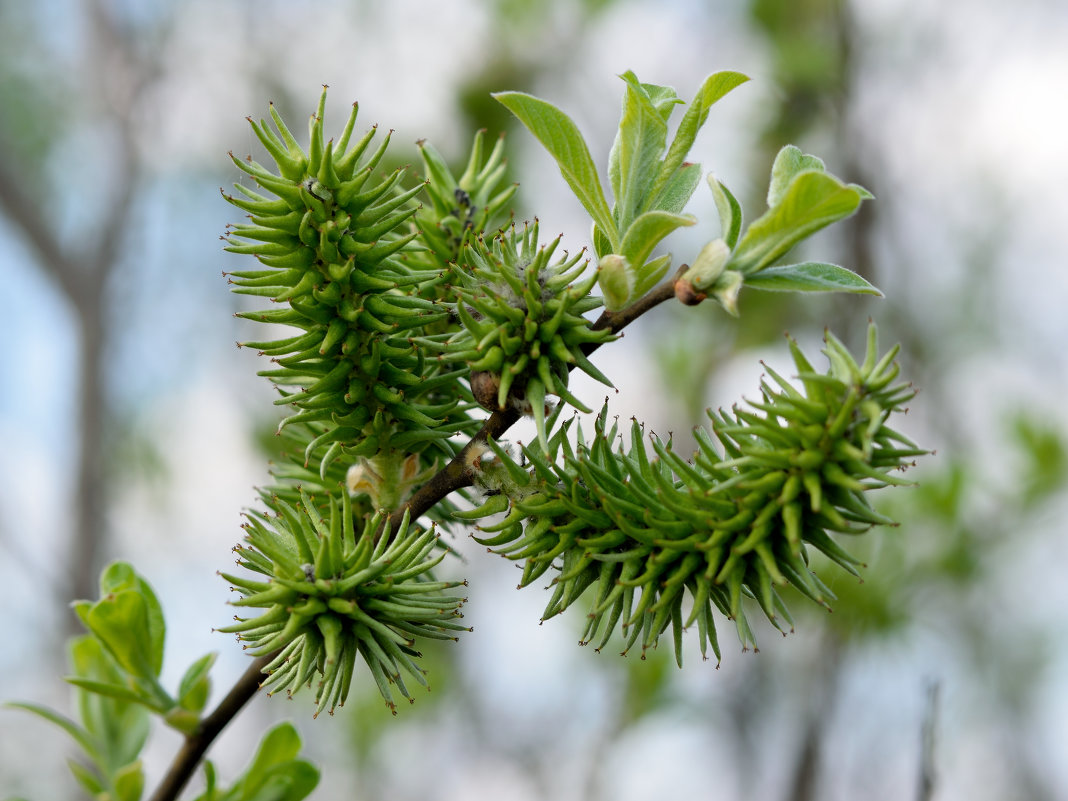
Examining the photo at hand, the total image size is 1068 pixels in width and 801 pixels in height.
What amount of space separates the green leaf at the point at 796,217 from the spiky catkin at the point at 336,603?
427 millimetres

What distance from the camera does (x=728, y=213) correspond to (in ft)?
3.23

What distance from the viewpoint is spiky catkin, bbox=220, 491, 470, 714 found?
0.93 metres

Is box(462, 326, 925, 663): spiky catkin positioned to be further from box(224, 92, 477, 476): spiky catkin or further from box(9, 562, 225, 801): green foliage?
box(9, 562, 225, 801): green foliage

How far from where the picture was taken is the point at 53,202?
638 cm

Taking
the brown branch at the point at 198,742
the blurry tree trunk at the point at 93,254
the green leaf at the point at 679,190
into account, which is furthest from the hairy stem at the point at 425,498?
the blurry tree trunk at the point at 93,254

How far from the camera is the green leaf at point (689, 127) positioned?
0.99 m

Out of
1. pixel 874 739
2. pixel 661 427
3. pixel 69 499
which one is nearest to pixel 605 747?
pixel 874 739

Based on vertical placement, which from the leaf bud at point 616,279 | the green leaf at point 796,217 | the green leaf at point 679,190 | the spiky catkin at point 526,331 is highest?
the green leaf at point 679,190

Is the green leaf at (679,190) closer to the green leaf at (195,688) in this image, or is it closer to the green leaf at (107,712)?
the green leaf at (195,688)

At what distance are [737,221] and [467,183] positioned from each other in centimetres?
43

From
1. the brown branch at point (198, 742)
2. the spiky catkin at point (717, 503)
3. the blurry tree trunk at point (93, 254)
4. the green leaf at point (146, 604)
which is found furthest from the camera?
the blurry tree trunk at point (93, 254)

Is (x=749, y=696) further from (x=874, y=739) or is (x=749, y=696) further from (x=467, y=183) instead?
(x=467, y=183)

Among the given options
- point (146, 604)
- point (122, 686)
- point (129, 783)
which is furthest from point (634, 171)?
point (129, 783)

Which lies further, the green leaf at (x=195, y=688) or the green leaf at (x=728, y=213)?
the green leaf at (x=195, y=688)
